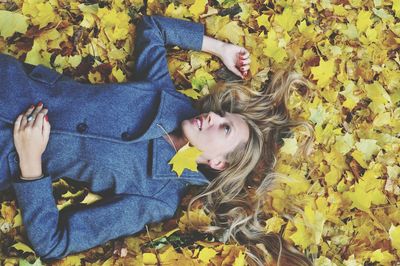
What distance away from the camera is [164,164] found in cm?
204

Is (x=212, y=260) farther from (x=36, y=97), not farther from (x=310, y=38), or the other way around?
(x=310, y=38)

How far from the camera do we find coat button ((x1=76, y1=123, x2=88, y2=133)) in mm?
1944

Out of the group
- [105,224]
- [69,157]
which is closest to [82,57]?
[69,157]

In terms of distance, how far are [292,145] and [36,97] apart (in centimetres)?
112

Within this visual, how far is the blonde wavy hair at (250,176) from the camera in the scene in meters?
2.12

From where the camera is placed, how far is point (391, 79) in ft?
8.30

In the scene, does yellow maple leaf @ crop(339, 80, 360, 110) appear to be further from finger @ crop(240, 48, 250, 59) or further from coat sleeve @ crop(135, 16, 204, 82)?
coat sleeve @ crop(135, 16, 204, 82)

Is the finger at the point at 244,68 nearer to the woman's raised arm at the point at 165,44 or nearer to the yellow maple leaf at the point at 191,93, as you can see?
the woman's raised arm at the point at 165,44

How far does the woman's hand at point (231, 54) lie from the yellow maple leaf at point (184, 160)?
1.79ft

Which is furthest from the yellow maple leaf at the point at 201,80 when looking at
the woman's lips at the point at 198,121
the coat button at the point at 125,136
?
the coat button at the point at 125,136

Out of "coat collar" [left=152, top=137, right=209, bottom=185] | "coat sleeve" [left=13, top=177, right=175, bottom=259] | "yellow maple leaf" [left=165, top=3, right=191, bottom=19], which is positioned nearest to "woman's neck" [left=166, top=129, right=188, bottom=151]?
"coat collar" [left=152, top=137, right=209, bottom=185]

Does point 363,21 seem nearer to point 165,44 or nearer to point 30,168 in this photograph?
point 165,44

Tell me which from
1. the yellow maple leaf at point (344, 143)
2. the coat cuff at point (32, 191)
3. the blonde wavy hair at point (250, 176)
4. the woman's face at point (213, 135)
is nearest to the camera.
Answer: the coat cuff at point (32, 191)

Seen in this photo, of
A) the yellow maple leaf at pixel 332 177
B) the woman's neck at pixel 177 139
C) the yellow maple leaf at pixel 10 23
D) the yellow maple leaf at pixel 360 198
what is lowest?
the yellow maple leaf at pixel 360 198
